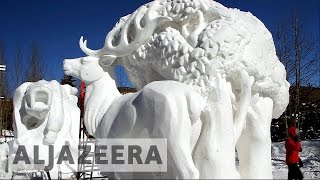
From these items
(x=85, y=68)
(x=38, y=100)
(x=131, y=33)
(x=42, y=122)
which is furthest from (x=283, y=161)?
(x=85, y=68)

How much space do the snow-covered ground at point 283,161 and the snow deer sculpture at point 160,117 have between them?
2991mm

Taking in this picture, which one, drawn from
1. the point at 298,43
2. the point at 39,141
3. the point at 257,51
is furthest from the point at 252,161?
the point at 298,43

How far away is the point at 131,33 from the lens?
3779 millimetres

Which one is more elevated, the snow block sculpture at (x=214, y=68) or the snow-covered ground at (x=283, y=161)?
the snow block sculpture at (x=214, y=68)

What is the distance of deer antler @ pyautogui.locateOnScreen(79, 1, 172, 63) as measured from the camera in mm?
→ 3535

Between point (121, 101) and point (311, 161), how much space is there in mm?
6117

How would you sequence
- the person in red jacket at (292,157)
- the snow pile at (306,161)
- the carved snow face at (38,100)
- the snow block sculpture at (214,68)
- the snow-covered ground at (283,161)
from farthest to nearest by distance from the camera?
the snow pile at (306,161) < the snow-covered ground at (283,161) < the person in red jacket at (292,157) < the carved snow face at (38,100) < the snow block sculpture at (214,68)

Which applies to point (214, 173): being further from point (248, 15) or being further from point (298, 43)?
point (298, 43)

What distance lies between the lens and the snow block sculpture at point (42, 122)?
5266 millimetres

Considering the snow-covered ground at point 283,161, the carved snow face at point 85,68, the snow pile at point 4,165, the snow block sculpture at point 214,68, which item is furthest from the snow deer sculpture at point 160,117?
the snow-covered ground at point 283,161

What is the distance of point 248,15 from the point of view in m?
3.58

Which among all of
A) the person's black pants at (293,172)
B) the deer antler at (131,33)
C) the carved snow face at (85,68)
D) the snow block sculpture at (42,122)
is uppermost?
the deer antler at (131,33)

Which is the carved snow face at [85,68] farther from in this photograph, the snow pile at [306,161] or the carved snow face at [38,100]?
the snow pile at [306,161]

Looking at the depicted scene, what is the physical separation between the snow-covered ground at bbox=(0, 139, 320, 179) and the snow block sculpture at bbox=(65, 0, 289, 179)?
3.13 metres
